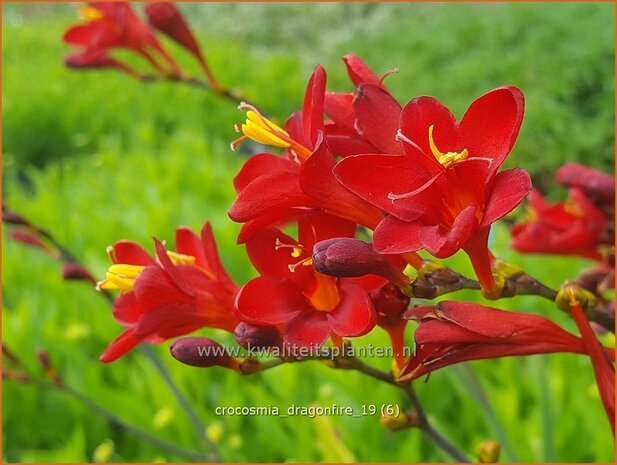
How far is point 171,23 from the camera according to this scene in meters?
1.14

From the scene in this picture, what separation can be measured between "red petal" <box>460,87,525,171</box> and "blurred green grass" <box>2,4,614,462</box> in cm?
48

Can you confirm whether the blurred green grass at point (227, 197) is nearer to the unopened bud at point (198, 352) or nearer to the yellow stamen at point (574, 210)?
the yellow stamen at point (574, 210)

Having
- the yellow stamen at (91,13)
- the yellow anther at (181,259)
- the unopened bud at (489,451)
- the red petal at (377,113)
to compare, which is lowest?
the unopened bud at (489,451)

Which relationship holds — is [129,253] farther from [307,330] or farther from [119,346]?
[307,330]

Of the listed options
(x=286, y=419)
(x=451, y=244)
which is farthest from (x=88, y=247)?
(x=451, y=244)

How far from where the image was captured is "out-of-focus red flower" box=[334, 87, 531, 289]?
49 cm

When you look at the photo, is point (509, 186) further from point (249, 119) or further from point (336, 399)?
point (336, 399)

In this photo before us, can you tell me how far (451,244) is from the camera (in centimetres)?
48

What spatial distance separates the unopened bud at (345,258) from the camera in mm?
506

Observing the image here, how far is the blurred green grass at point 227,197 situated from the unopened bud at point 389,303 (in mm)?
408

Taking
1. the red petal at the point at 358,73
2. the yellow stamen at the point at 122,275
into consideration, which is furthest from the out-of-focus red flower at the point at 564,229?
the yellow stamen at the point at 122,275

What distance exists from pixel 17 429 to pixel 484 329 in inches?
53.4

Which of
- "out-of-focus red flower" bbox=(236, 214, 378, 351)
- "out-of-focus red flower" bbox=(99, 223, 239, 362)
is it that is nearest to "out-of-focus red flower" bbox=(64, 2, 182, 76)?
"out-of-focus red flower" bbox=(99, 223, 239, 362)

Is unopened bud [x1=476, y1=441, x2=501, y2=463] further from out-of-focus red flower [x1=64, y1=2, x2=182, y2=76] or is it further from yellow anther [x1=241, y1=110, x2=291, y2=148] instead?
out-of-focus red flower [x1=64, y1=2, x2=182, y2=76]
